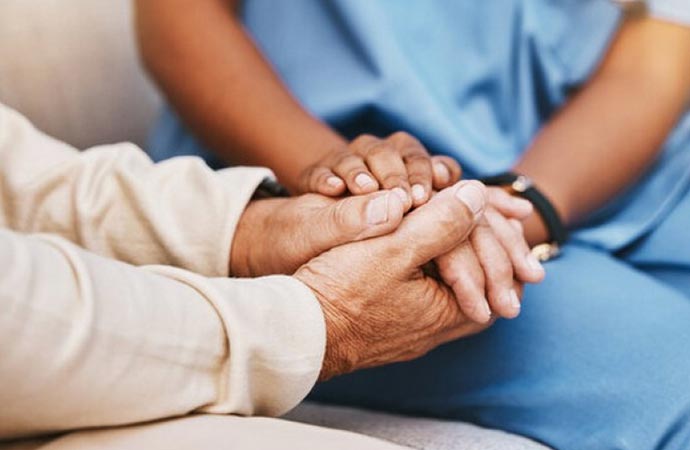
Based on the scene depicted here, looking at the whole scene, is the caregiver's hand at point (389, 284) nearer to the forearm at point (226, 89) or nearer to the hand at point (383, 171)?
the hand at point (383, 171)

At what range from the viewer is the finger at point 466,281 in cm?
67

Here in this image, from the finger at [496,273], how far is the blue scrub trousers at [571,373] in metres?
0.08

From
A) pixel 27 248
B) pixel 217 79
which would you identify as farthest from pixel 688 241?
pixel 27 248

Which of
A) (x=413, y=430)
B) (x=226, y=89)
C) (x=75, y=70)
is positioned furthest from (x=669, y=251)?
(x=75, y=70)

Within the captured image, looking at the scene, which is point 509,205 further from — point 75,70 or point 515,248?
point 75,70

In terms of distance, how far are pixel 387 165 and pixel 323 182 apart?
0.19 ft

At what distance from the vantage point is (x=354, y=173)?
0.73 m

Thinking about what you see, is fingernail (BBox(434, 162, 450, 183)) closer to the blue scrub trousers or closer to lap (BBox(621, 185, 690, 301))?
the blue scrub trousers

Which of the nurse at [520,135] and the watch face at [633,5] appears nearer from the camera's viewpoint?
the nurse at [520,135]

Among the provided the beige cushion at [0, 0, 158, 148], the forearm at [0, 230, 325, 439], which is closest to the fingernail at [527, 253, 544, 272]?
the forearm at [0, 230, 325, 439]

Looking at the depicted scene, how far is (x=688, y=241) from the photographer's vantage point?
0.87 m

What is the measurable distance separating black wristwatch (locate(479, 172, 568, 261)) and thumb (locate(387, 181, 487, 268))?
183 mm

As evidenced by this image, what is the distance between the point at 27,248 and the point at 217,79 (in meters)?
0.44

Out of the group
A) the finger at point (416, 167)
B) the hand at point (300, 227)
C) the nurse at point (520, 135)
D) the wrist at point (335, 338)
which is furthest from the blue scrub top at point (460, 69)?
the wrist at point (335, 338)
